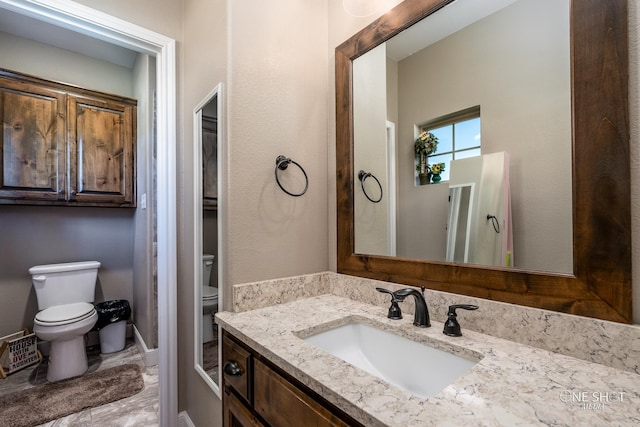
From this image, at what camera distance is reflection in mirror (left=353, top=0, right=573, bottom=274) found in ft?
2.60

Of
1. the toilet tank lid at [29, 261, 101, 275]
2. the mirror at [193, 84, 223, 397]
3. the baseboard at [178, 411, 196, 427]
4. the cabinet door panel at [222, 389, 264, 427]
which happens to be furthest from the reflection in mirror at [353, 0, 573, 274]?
the toilet tank lid at [29, 261, 101, 275]

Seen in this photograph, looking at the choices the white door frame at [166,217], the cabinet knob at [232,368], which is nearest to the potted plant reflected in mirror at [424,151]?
the cabinet knob at [232,368]

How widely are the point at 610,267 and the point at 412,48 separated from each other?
96cm

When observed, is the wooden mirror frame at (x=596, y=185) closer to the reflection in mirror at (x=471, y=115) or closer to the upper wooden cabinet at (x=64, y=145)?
the reflection in mirror at (x=471, y=115)

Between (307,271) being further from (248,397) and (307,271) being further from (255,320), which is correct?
(248,397)

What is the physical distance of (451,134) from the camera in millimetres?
1026

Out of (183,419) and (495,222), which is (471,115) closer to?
(495,222)

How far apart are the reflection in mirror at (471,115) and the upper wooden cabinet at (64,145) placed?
2.37 m

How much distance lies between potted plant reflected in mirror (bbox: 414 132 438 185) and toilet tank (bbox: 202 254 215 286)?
0.96 metres

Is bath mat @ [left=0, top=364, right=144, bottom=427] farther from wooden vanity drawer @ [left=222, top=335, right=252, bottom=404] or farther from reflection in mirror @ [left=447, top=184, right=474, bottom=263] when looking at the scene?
reflection in mirror @ [left=447, top=184, right=474, bottom=263]

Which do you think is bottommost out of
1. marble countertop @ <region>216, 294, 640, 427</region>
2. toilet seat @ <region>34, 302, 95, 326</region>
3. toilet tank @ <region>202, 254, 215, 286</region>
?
toilet seat @ <region>34, 302, 95, 326</region>

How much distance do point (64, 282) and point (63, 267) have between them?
0.12 m

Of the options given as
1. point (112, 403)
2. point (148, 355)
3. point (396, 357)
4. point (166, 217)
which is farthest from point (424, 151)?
point (148, 355)

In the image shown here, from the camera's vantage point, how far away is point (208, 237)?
4.36ft
